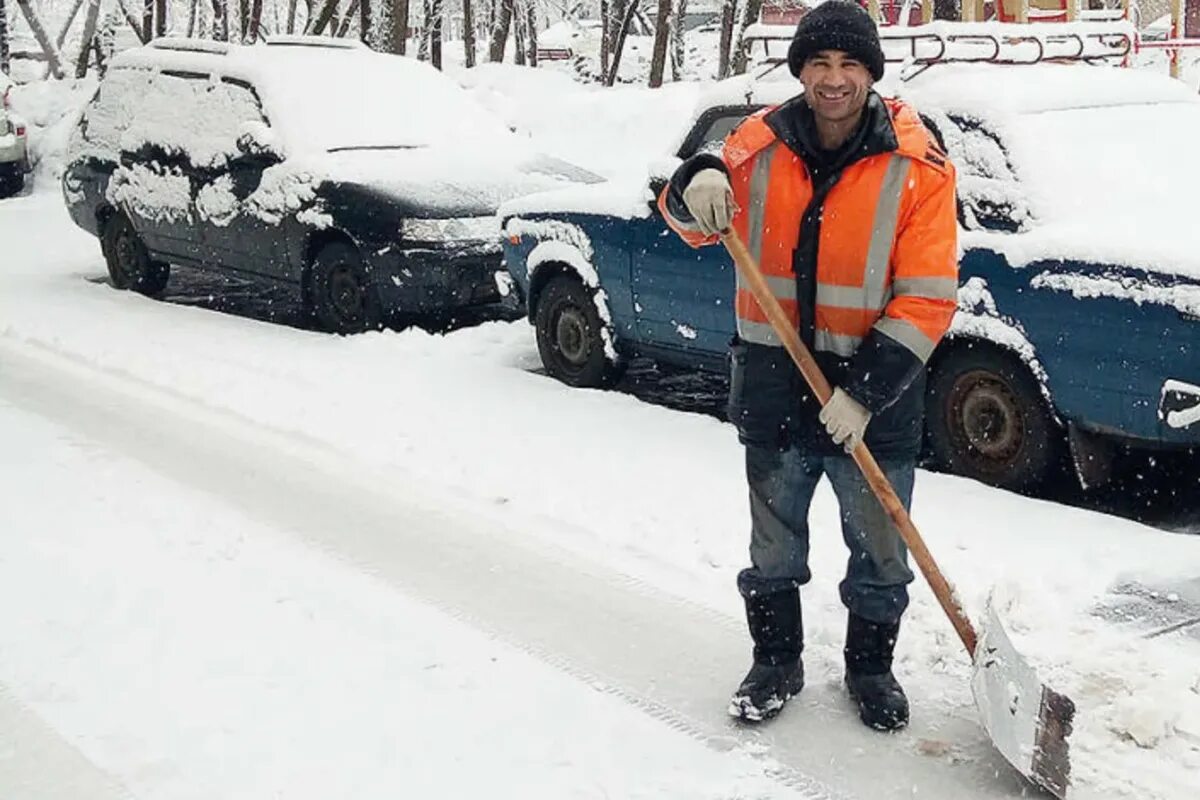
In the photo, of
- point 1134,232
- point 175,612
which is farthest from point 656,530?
point 1134,232

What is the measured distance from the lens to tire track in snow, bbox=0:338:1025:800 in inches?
142

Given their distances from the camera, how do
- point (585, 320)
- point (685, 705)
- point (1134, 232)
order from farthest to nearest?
1. point (585, 320)
2. point (1134, 232)
3. point (685, 705)

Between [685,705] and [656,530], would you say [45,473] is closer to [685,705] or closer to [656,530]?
[656,530]

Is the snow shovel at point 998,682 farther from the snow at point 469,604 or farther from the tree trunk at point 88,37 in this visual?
the tree trunk at point 88,37

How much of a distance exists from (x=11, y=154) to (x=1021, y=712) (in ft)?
53.5

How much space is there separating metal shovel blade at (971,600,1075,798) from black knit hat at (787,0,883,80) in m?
1.47

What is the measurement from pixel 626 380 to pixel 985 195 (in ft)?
9.24

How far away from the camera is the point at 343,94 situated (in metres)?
9.71

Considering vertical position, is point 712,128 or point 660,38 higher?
point 660,38

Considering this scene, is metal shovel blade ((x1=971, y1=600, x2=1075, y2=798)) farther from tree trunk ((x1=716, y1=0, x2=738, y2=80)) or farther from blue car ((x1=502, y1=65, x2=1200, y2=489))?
tree trunk ((x1=716, y1=0, x2=738, y2=80))

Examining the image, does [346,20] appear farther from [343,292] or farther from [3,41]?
[343,292]

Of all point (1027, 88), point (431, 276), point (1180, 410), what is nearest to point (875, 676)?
point (1180, 410)

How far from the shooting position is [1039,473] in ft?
18.2

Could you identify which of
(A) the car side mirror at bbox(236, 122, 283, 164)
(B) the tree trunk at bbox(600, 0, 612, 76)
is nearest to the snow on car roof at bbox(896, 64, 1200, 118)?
(A) the car side mirror at bbox(236, 122, 283, 164)
